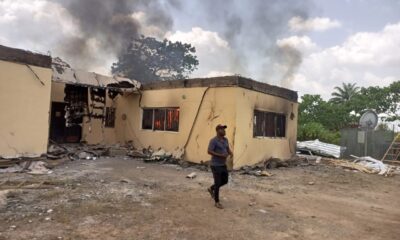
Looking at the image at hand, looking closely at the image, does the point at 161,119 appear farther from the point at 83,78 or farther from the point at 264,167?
the point at 264,167

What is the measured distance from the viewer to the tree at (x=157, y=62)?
3472 centimetres

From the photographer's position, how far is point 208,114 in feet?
40.8

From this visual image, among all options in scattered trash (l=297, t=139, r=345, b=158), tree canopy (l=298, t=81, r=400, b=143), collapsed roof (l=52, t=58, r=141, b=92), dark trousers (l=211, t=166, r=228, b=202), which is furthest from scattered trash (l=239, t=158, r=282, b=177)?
tree canopy (l=298, t=81, r=400, b=143)

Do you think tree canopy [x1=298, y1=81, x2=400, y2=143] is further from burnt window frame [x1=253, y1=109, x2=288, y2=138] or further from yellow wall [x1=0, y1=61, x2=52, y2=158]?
yellow wall [x1=0, y1=61, x2=52, y2=158]

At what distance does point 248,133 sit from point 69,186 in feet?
21.3

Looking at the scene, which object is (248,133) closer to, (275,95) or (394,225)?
(275,95)

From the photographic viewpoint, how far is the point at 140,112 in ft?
50.8

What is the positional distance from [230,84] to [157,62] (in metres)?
25.5

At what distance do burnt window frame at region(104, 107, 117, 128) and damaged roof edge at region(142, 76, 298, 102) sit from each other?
2.38 meters

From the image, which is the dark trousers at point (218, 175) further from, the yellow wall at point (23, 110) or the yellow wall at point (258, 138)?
the yellow wall at point (23, 110)

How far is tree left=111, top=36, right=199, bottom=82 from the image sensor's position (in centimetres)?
3472

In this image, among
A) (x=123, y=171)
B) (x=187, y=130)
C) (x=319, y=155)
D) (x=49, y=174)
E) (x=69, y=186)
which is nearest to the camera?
(x=69, y=186)

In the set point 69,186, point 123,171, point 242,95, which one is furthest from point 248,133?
point 69,186

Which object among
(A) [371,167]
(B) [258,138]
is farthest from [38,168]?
(A) [371,167]
